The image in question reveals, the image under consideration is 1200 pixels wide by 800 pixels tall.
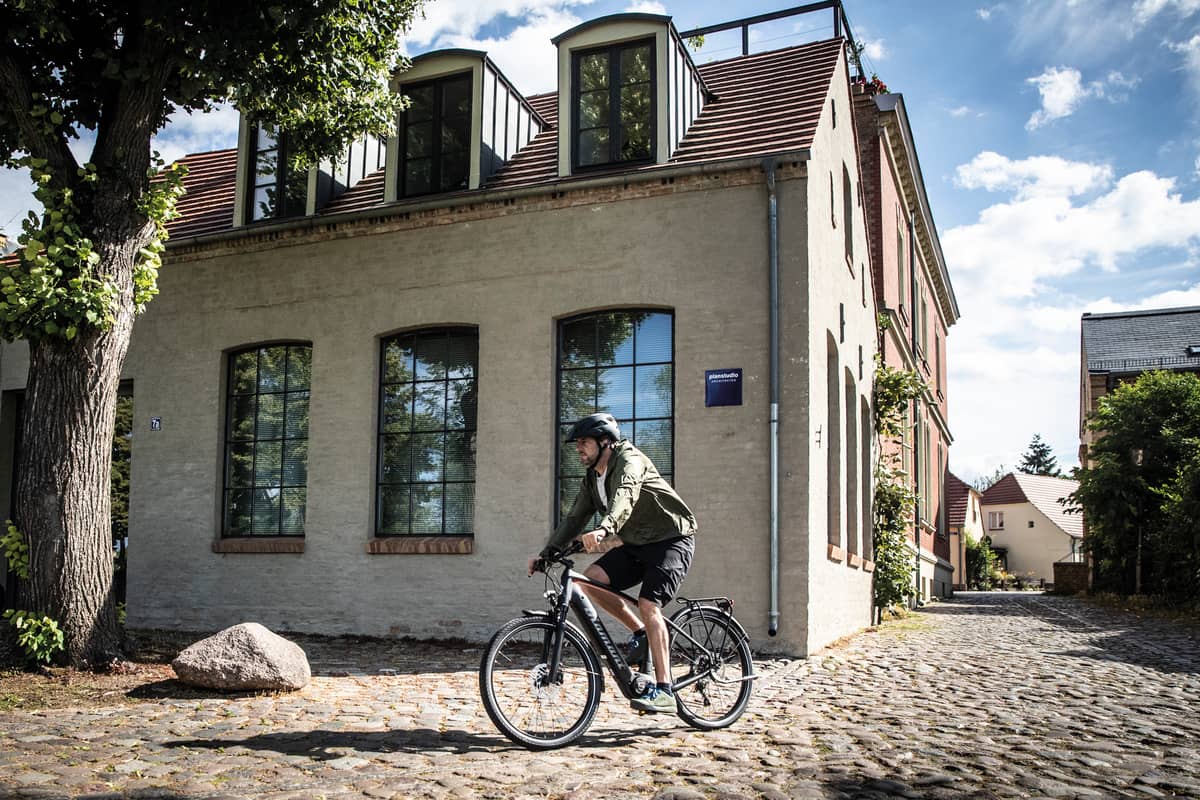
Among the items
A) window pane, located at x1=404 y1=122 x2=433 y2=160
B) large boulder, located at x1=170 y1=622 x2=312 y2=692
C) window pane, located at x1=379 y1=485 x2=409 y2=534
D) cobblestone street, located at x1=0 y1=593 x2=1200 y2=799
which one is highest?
window pane, located at x1=404 y1=122 x2=433 y2=160

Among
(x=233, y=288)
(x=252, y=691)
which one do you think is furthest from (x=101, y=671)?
(x=233, y=288)

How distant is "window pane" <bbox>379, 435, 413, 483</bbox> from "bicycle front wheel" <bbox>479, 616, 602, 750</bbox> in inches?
260

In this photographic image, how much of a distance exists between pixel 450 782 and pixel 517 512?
6523 mm

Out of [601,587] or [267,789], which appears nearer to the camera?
[267,789]

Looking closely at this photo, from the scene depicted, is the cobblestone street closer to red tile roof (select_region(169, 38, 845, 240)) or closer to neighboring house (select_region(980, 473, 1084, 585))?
red tile roof (select_region(169, 38, 845, 240))

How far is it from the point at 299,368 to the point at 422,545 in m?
3.08

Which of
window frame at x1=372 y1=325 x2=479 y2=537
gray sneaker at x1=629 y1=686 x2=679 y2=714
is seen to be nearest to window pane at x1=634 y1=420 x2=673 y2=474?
window frame at x1=372 y1=325 x2=479 y2=537

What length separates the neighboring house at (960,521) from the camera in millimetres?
A: 40938

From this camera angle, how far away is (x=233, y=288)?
43.9 ft

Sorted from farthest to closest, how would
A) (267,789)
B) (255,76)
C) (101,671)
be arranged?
(255,76) < (101,671) < (267,789)

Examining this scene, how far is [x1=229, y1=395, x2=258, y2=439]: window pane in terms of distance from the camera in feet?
43.4

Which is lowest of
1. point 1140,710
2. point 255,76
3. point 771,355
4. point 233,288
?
point 1140,710

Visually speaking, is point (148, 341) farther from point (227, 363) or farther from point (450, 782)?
point (450, 782)

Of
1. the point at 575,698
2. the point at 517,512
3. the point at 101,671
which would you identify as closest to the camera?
the point at 575,698
